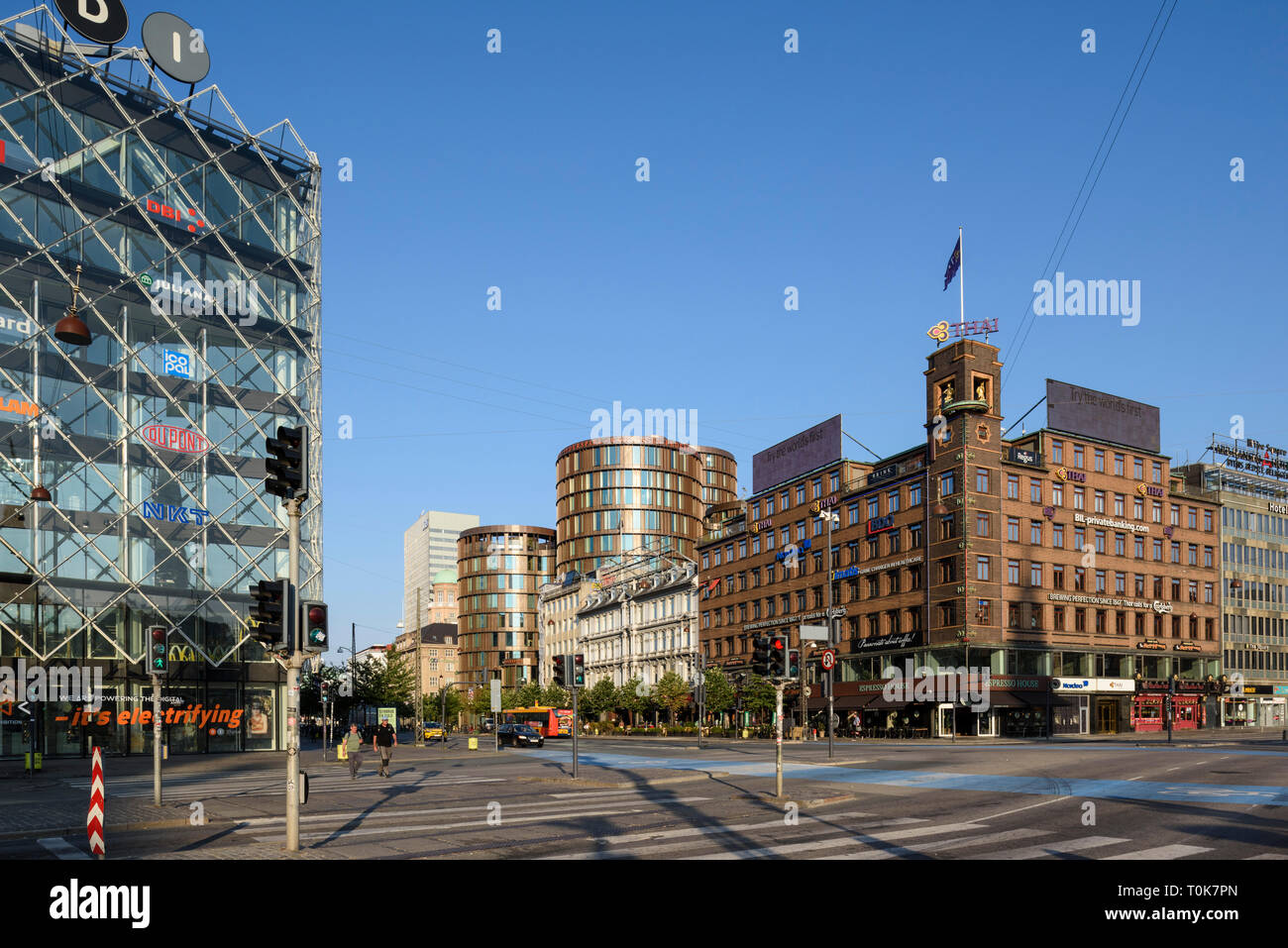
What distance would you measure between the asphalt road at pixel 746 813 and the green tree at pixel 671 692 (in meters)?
57.7

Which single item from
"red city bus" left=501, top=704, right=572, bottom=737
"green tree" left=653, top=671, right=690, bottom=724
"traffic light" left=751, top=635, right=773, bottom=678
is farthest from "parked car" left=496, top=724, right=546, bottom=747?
"traffic light" left=751, top=635, right=773, bottom=678

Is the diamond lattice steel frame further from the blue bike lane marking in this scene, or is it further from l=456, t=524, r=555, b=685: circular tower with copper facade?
l=456, t=524, r=555, b=685: circular tower with copper facade

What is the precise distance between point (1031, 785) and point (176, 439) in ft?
147

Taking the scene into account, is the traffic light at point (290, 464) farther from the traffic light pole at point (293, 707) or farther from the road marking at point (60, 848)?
the road marking at point (60, 848)

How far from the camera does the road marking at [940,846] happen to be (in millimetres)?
14094

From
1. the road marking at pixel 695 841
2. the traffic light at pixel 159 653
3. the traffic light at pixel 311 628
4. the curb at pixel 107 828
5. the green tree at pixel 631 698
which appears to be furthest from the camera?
the green tree at pixel 631 698

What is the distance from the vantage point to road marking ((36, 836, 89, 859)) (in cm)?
1551

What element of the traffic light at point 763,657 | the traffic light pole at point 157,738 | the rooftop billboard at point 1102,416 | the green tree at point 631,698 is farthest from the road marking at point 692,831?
the green tree at point 631,698

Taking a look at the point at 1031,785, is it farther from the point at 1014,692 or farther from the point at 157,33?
the point at 157,33

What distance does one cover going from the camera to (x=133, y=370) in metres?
52.5

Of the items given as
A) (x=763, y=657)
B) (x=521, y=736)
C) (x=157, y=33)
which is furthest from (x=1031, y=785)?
(x=157, y=33)

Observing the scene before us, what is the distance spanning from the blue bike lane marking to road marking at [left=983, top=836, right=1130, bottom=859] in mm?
7102
